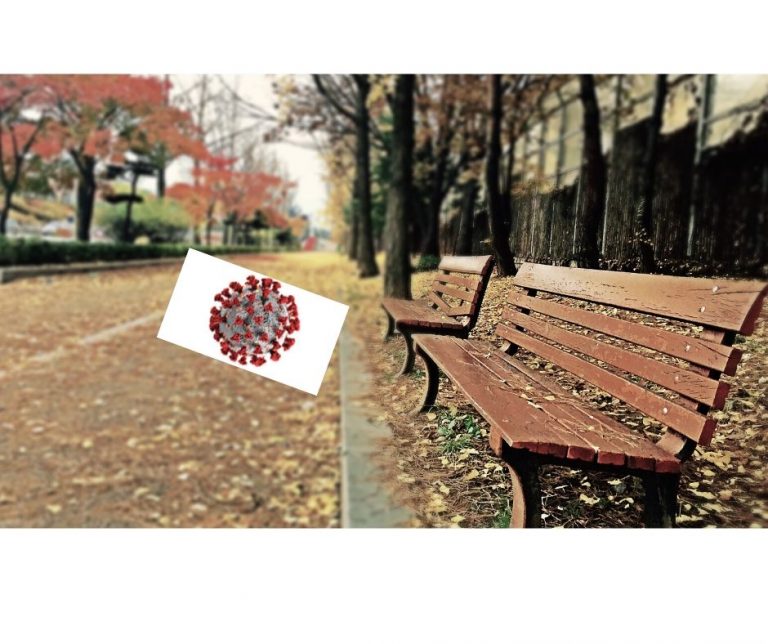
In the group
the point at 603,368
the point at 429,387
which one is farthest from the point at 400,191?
the point at 603,368

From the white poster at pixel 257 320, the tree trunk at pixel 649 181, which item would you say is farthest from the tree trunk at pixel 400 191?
the tree trunk at pixel 649 181

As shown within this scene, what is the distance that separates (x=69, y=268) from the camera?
352 centimetres

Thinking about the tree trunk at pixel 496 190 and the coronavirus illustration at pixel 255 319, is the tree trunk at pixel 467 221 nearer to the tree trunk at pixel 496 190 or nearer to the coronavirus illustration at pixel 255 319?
the tree trunk at pixel 496 190

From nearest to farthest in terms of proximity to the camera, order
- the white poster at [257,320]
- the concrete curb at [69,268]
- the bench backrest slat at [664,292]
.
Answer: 1. the bench backrest slat at [664,292]
2. the white poster at [257,320]
3. the concrete curb at [69,268]

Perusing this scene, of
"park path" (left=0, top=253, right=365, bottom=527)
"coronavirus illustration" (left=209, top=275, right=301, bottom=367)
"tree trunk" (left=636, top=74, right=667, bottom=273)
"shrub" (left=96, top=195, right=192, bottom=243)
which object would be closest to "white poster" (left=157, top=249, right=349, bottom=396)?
"coronavirus illustration" (left=209, top=275, right=301, bottom=367)

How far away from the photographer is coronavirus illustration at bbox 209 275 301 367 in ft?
5.51

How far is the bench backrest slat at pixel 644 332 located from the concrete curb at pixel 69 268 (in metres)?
2.23

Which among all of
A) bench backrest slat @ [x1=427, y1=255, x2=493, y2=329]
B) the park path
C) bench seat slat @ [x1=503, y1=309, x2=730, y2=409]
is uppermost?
bench backrest slat @ [x1=427, y1=255, x2=493, y2=329]

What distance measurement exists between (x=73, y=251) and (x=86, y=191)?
0.58 metres

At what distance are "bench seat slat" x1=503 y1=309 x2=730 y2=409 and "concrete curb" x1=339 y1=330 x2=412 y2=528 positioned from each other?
1.73 feet

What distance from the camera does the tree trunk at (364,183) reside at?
2160mm

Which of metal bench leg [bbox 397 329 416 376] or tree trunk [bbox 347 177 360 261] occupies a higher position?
tree trunk [bbox 347 177 360 261]

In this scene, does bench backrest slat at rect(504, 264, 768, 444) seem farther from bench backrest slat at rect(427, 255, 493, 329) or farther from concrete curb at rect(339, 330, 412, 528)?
concrete curb at rect(339, 330, 412, 528)

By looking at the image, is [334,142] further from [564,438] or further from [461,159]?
[564,438]
